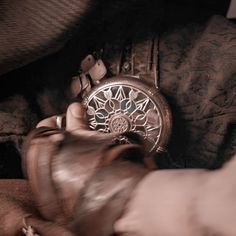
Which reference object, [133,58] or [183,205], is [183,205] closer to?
[183,205]

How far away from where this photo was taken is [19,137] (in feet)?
4.87

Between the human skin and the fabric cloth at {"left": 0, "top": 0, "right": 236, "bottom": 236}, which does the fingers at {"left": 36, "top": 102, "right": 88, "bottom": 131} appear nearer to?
the human skin

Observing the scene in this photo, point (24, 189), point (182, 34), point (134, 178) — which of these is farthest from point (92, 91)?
point (134, 178)

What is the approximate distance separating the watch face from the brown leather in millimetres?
540

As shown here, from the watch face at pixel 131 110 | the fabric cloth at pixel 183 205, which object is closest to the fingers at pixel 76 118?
the fabric cloth at pixel 183 205

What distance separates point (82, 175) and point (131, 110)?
704 millimetres

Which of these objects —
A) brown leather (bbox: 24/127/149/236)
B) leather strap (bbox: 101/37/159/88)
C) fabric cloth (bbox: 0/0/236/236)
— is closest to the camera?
brown leather (bbox: 24/127/149/236)

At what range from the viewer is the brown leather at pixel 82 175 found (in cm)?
76

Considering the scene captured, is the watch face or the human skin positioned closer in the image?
the human skin

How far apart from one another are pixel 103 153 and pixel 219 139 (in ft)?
2.66

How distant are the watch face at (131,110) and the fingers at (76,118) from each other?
42 cm

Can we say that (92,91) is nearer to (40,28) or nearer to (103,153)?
(40,28)

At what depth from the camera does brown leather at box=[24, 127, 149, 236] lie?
2.49 ft

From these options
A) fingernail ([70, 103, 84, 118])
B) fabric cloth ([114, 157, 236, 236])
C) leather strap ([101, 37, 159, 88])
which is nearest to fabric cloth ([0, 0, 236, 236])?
leather strap ([101, 37, 159, 88])
